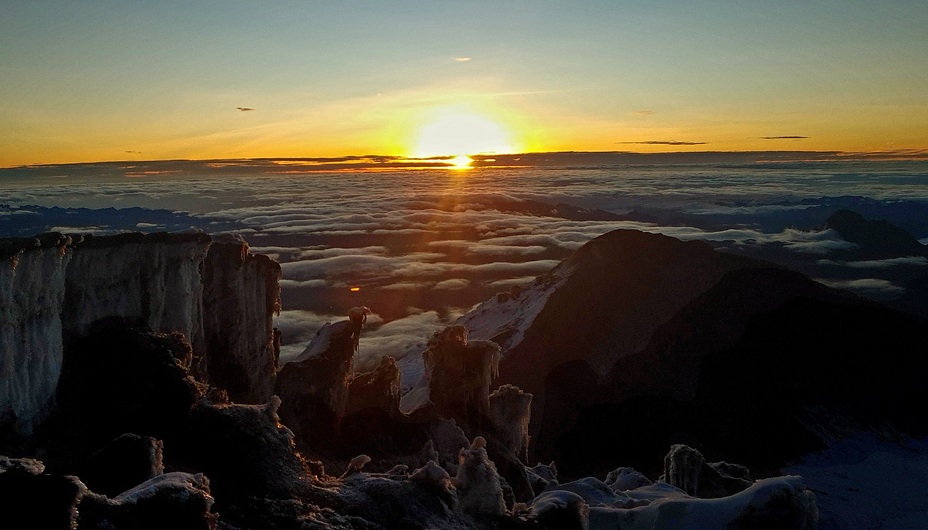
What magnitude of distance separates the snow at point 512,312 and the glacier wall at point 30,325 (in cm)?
4948

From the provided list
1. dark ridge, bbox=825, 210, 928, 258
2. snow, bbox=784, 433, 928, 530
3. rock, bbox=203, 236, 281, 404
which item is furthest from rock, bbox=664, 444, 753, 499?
dark ridge, bbox=825, 210, 928, 258

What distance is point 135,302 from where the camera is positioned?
901 inches

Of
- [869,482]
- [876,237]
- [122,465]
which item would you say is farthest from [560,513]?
[876,237]

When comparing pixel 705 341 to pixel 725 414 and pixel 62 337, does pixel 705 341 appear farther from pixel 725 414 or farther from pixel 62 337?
pixel 62 337

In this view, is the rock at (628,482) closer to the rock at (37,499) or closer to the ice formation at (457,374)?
the ice formation at (457,374)

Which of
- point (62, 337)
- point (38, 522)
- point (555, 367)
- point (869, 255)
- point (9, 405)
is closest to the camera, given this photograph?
point (38, 522)

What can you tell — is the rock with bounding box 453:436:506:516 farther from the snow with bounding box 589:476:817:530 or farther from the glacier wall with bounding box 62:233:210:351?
the glacier wall with bounding box 62:233:210:351

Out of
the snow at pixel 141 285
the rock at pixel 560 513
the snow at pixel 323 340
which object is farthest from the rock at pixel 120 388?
the rock at pixel 560 513

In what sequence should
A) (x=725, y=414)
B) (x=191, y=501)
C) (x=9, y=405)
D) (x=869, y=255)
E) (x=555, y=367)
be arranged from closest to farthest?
(x=191, y=501)
(x=9, y=405)
(x=725, y=414)
(x=555, y=367)
(x=869, y=255)

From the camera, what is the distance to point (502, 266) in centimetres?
17212

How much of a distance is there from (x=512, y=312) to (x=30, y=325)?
60.6 m

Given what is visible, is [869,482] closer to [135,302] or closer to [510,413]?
[510,413]

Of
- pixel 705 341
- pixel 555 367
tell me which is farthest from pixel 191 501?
pixel 705 341

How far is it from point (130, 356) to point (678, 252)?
215ft
